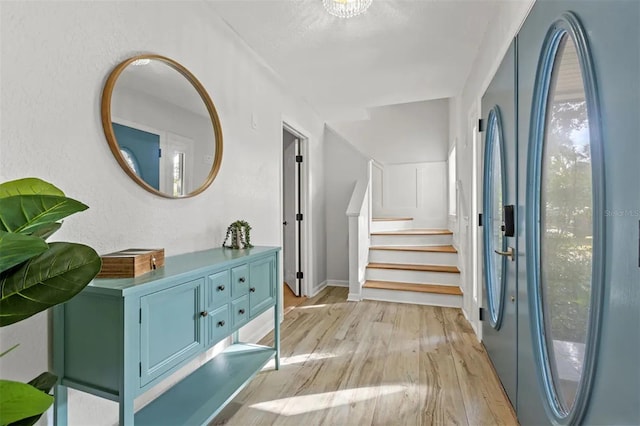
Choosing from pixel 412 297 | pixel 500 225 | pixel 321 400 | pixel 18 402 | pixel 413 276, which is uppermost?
pixel 500 225

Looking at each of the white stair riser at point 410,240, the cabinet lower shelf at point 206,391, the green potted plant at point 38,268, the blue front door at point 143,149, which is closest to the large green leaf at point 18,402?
the green potted plant at point 38,268

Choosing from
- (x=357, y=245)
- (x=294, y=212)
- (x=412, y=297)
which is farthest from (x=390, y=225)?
(x=294, y=212)

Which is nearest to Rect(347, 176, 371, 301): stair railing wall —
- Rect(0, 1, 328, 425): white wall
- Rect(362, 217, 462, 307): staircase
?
Rect(362, 217, 462, 307): staircase

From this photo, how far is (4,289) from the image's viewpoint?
0.63 meters

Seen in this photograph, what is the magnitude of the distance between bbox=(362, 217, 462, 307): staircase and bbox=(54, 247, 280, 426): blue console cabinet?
2.13m

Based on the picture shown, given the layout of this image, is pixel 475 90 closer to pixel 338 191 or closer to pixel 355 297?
pixel 338 191

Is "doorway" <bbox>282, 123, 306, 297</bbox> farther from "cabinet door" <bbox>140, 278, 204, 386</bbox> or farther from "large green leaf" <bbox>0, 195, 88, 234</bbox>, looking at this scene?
"large green leaf" <bbox>0, 195, 88, 234</bbox>

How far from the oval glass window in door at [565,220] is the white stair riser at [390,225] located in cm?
306

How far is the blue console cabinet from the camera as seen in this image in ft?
3.38

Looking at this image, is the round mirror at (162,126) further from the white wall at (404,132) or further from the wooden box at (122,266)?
the white wall at (404,132)

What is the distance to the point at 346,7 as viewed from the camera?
5.76ft

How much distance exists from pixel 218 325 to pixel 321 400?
29.9 inches

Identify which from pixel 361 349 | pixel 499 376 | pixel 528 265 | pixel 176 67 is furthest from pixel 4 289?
pixel 499 376

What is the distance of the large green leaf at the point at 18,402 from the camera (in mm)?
485
